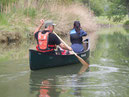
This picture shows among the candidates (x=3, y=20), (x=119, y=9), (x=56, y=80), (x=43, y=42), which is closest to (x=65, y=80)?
(x=56, y=80)

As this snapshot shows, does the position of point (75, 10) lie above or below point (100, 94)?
above

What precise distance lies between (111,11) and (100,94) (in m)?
47.6

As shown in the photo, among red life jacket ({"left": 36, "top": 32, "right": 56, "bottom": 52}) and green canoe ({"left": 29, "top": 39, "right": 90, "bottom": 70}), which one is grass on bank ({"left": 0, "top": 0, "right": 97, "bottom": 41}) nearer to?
green canoe ({"left": 29, "top": 39, "right": 90, "bottom": 70})

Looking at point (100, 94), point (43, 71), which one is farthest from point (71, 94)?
point (43, 71)

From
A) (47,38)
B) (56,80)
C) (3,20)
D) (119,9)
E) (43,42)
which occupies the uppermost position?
(119,9)

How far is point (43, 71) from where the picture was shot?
24.8 ft

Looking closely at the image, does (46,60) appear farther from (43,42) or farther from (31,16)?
(31,16)

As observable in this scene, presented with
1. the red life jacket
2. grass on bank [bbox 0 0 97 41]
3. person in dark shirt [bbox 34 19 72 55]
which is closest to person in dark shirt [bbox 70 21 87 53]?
person in dark shirt [bbox 34 19 72 55]

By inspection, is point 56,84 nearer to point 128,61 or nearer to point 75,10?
point 128,61

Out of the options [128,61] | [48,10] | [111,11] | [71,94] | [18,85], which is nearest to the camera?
[71,94]

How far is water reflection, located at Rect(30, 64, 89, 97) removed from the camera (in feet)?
17.9

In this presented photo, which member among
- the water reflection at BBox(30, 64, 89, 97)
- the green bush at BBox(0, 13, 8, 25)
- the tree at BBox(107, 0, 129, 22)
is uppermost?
the tree at BBox(107, 0, 129, 22)

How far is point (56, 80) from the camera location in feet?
21.4

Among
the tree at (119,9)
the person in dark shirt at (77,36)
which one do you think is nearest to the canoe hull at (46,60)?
the person in dark shirt at (77,36)
